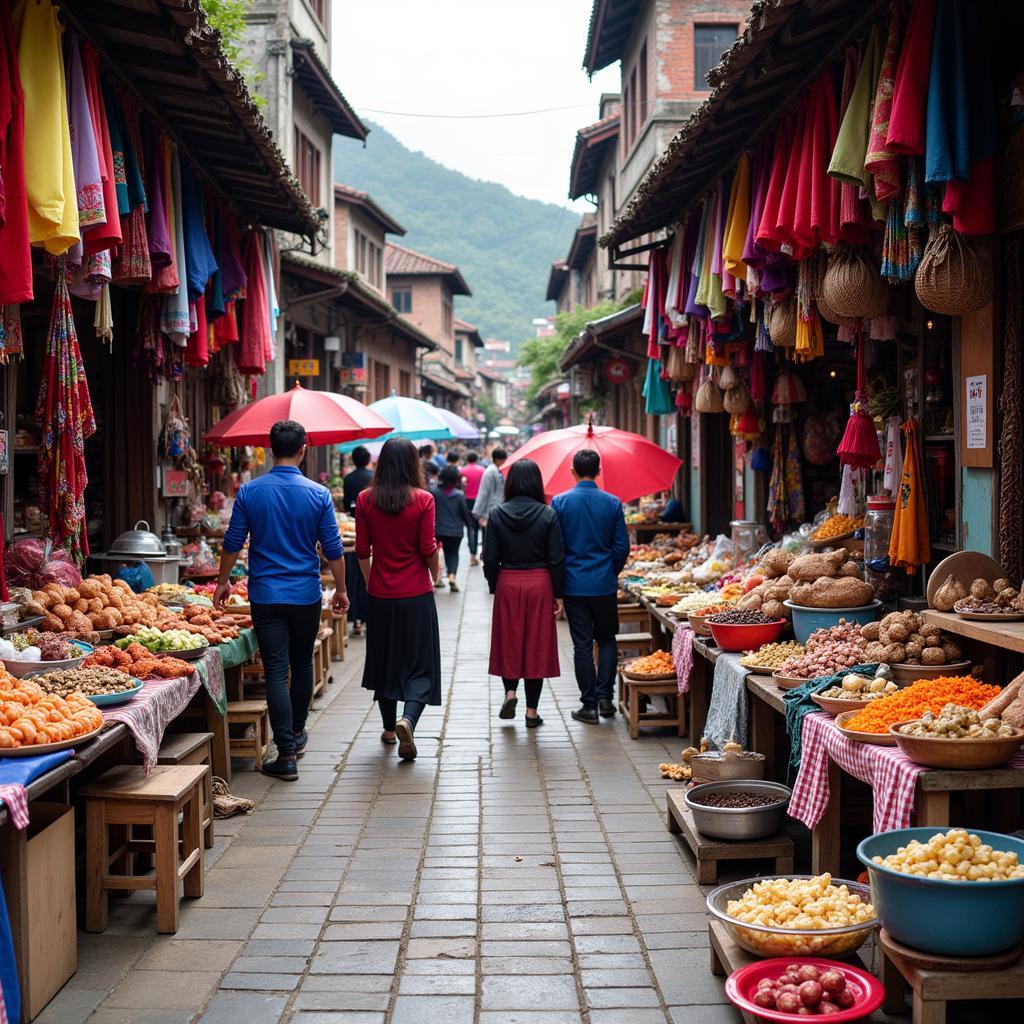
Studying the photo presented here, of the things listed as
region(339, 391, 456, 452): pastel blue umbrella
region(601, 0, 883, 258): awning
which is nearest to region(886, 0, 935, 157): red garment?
region(601, 0, 883, 258): awning

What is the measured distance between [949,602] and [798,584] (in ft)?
6.64

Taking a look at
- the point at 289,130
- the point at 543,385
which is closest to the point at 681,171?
the point at 289,130

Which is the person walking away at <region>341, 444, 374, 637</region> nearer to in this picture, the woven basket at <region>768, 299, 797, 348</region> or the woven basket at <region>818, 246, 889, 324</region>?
the woven basket at <region>768, 299, 797, 348</region>

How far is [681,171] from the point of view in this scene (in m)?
9.05

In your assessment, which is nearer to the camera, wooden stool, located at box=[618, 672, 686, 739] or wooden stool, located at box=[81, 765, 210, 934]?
wooden stool, located at box=[81, 765, 210, 934]

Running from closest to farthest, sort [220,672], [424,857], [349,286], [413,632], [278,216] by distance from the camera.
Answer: [424,857] → [220,672] → [413,632] → [278,216] → [349,286]

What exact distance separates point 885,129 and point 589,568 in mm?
4690

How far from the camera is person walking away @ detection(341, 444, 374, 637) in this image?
14086mm

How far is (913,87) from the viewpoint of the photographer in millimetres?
5125

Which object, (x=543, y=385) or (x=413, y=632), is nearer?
(x=413, y=632)

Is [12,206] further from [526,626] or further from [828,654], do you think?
[526,626]

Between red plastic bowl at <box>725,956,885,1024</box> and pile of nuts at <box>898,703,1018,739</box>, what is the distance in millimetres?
830

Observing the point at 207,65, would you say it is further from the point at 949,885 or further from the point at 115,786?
the point at 949,885

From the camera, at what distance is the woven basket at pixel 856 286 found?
651 cm
